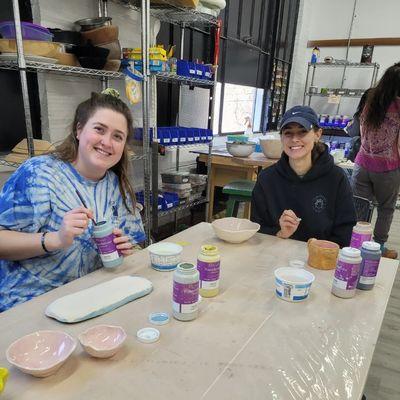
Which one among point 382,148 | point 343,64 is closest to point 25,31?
point 382,148

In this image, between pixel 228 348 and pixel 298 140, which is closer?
pixel 228 348

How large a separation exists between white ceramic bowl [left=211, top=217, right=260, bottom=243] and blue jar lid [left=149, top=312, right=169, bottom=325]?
560 mm

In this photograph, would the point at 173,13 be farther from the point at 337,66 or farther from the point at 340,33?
the point at 340,33

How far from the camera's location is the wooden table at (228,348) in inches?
26.8

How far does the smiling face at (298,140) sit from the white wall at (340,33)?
15.9ft

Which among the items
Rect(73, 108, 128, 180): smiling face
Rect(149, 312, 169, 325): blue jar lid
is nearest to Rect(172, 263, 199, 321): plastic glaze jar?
Rect(149, 312, 169, 325): blue jar lid

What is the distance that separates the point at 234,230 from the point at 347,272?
519 mm

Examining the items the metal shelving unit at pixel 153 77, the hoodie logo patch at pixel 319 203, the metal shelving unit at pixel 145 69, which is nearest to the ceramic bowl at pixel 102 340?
the hoodie logo patch at pixel 319 203

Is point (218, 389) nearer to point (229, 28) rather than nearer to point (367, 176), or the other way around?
point (367, 176)

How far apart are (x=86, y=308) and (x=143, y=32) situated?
189cm

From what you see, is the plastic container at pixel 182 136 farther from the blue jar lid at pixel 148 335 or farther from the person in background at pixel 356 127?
the blue jar lid at pixel 148 335

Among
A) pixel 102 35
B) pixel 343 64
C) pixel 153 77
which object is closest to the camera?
pixel 102 35

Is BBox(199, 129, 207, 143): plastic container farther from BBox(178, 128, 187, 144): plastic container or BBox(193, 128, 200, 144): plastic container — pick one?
BBox(178, 128, 187, 144): plastic container

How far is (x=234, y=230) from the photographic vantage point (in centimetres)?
144
